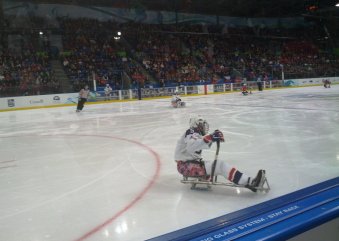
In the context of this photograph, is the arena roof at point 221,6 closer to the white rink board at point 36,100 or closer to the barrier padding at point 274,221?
the white rink board at point 36,100

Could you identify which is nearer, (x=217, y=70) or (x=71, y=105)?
(x=71, y=105)

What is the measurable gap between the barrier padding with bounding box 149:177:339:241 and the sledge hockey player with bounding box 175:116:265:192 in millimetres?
1174

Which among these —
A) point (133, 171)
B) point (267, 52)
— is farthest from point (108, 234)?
point (267, 52)

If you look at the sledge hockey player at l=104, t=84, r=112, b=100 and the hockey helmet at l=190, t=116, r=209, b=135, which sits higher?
the sledge hockey player at l=104, t=84, r=112, b=100

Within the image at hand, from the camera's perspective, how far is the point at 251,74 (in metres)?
23.3

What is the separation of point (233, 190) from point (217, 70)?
70.2 ft

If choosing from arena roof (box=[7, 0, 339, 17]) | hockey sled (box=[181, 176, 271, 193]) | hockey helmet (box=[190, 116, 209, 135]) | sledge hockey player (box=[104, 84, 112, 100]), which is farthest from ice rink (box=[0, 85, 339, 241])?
sledge hockey player (box=[104, 84, 112, 100])

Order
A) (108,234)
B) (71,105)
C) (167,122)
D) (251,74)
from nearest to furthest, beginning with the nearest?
(108,234), (167,122), (71,105), (251,74)

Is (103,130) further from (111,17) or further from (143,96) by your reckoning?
(111,17)

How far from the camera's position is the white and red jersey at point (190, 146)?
316 centimetres

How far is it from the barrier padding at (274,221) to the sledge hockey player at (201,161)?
117cm

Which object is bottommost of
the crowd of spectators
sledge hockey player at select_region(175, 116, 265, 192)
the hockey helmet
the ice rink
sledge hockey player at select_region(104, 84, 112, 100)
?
the ice rink

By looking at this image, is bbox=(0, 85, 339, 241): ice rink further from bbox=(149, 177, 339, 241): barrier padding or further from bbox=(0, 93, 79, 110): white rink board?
bbox=(0, 93, 79, 110): white rink board

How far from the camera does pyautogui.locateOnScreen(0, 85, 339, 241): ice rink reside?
253 cm
